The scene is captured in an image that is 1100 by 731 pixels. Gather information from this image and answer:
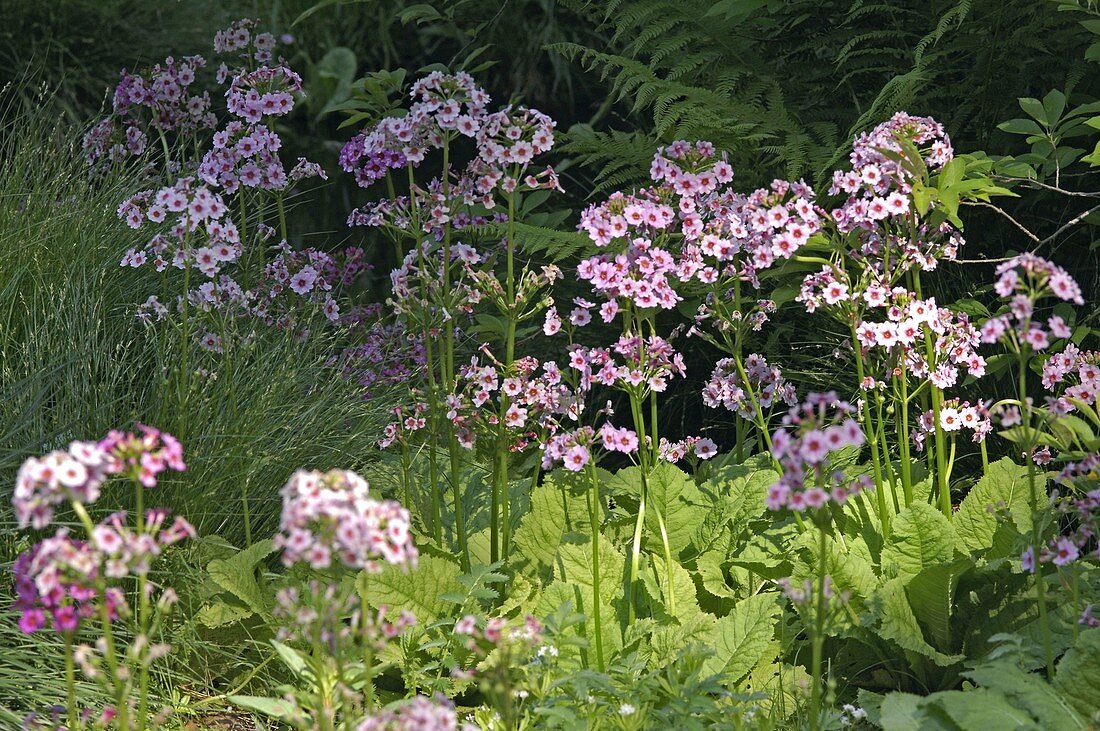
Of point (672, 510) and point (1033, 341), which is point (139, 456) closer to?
point (1033, 341)

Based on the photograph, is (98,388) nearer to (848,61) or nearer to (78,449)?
(78,449)

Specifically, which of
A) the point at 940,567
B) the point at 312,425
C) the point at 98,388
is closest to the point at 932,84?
the point at 940,567

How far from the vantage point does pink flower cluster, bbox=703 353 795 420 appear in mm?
2562

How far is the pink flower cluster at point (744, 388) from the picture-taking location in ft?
8.41

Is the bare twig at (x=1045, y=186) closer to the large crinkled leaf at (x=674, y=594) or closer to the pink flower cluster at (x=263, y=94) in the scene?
the large crinkled leaf at (x=674, y=594)

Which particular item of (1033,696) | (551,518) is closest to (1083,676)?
(1033,696)

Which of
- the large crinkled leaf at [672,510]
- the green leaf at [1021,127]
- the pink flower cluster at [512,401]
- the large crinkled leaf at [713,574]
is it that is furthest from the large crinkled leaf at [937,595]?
the green leaf at [1021,127]

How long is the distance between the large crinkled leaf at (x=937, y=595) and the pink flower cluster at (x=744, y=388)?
51 centimetres

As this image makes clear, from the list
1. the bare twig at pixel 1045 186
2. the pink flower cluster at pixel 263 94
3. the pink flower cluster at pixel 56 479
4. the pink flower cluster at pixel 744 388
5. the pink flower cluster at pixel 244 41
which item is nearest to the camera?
the pink flower cluster at pixel 56 479

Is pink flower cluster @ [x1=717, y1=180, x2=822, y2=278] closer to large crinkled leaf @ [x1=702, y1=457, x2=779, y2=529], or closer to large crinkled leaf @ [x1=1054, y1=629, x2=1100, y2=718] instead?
large crinkled leaf @ [x1=702, y1=457, x2=779, y2=529]

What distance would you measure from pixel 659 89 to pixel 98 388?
1757mm

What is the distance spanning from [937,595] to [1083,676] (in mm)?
405

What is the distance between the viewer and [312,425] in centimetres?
285

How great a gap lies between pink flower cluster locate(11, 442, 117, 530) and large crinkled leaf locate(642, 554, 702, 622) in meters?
1.27
